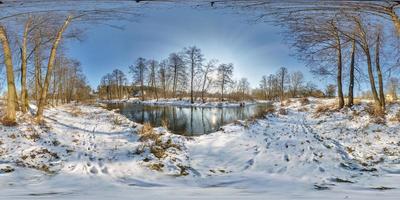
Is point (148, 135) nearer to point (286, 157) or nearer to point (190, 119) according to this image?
point (286, 157)

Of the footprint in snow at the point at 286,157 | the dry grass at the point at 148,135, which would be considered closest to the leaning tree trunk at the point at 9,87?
the dry grass at the point at 148,135

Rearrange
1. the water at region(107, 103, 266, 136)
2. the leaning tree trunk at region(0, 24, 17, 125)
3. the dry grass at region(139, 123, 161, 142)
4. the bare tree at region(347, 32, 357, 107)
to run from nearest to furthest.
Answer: the dry grass at region(139, 123, 161, 142)
the leaning tree trunk at region(0, 24, 17, 125)
the water at region(107, 103, 266, 136)
the bare tree at region(347, 32, 357, 107)

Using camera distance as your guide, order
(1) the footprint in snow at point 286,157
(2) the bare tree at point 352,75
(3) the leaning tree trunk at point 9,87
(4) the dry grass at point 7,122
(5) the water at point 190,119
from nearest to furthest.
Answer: (1) the footprint in snow at point 286,157 → (4) the dry grass at point 7,122 → (3) the leaning tree trunk at point 9,87 → (5) the water at point 190,119 → (2) the bare tree at point 352,75

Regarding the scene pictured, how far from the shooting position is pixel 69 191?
217 inches

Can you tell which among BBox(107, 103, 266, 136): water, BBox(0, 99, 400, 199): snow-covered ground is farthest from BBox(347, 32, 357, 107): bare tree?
BBox(0, 99, 400, 199): snow-covered ground

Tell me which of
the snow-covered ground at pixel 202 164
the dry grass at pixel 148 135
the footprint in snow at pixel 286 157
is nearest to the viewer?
the snow-covered ground at pixel 202 164

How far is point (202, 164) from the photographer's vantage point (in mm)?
8211

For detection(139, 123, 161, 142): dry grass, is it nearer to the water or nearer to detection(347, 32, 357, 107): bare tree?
the water

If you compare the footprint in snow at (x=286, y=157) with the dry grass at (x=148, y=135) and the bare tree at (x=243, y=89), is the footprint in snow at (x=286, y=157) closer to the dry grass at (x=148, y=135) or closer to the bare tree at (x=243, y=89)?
the dry grass at (x=148, y=135)

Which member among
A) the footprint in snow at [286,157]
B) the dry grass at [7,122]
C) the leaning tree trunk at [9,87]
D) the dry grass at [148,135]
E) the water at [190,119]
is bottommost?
the footprint in snow at [286,157]

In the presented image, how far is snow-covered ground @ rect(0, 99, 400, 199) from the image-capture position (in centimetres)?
555

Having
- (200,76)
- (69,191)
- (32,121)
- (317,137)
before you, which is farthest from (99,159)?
(200,76)

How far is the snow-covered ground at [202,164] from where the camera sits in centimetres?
555

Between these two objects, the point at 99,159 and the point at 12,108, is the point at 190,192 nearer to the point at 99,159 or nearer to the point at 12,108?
the point at 99,159
